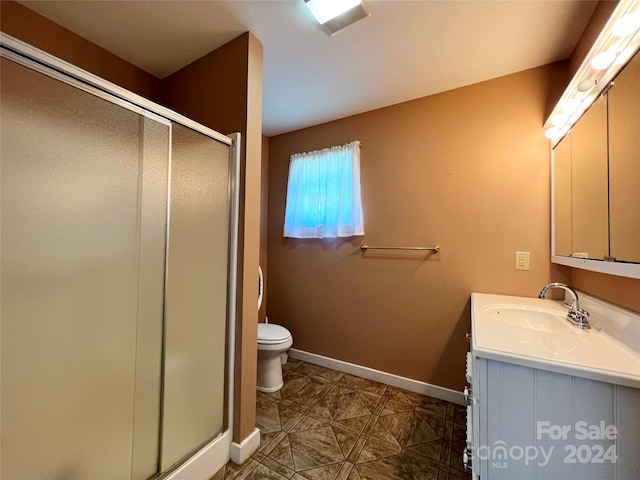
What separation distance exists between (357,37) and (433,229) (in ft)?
4.46

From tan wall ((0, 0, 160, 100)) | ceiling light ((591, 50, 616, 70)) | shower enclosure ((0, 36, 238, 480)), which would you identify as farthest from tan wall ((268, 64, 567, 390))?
tan wall ((0, 0, 160, 100))

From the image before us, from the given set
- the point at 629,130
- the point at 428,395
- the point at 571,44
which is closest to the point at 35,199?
the point at 629,130

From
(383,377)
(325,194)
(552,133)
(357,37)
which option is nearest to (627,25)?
(552,133)

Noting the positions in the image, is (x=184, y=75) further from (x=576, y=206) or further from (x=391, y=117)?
(x=576, y=206)

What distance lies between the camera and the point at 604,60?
40.0 inches

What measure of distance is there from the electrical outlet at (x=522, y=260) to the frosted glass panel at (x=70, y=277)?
212cm

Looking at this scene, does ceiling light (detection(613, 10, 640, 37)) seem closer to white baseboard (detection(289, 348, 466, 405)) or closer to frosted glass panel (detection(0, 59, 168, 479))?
frosted glass panel (detection(0, 59, 168, 479))

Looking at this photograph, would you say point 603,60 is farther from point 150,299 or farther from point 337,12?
point 150,299

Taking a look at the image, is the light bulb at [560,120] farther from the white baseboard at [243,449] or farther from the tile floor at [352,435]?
the white baseboard at [243,449]

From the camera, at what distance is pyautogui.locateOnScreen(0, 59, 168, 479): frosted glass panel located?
768mm

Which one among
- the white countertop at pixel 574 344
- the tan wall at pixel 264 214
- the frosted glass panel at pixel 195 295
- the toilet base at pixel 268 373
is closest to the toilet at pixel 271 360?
the toilet base at pixel 268 373

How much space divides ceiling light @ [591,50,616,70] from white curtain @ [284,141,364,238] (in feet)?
4.65

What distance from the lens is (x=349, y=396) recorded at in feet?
6.32

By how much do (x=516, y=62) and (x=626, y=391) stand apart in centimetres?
183
